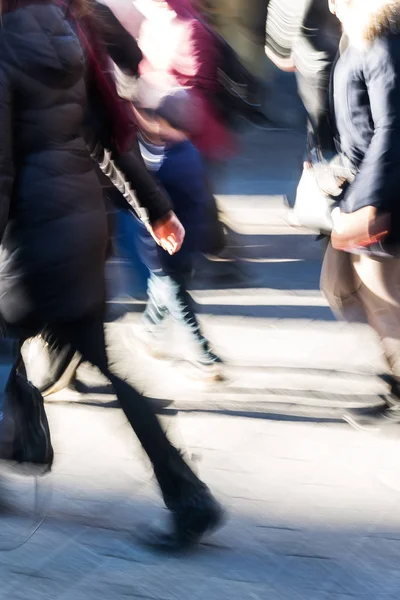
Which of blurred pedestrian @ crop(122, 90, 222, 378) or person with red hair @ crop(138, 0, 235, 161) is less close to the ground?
person with red hair @ crop(138, 0, 235, 161)

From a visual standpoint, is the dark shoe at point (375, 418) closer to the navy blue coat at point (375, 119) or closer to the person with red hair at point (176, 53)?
the navy blue coat at point (375, 119)

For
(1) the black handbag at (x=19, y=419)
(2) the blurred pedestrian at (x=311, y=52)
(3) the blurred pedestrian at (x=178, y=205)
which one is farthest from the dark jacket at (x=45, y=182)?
(3) the blurred pedestrian at (x=178, y=205)

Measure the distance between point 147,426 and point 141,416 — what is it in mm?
35

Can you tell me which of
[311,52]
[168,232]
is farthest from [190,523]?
[311,52]

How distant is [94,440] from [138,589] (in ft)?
3.79

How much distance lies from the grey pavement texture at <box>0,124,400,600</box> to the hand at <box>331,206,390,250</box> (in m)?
0.79

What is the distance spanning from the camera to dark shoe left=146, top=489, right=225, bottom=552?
3.20 meters

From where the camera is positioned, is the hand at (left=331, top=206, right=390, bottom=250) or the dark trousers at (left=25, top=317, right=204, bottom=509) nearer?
the dark trousers at (left=25, top=317, right=204, bottom=509)

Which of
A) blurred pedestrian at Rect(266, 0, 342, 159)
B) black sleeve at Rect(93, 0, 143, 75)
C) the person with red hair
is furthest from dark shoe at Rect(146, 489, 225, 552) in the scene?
black sleeve at Rect(93, 0, 143, 75)

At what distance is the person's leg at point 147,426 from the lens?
10.2ft

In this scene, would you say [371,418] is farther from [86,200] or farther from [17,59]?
[17,59]

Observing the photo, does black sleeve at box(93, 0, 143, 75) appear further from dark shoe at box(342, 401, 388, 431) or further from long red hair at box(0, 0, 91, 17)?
dark shoe at box(342, 401, 388, 431)

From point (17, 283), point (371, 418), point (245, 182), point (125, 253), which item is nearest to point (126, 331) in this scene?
point (125, 253)

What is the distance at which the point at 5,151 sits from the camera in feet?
9.07
